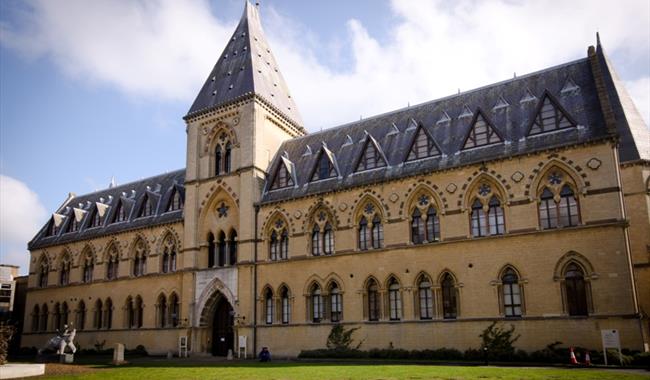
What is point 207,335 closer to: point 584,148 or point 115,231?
point 115,231

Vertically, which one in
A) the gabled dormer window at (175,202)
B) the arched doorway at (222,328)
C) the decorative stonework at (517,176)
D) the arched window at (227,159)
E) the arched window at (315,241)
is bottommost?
the arched doorway at (222,328)

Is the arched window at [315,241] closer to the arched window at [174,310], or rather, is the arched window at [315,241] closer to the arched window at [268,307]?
the arched window at [268,307]

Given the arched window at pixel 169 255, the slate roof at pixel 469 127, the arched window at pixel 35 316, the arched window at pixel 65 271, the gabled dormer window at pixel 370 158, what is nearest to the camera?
the slate roof at pixel 469 127

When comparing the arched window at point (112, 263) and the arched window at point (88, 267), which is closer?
the arched window at point (112, 263)

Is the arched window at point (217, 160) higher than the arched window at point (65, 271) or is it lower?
higher

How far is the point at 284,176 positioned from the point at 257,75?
28.8ft

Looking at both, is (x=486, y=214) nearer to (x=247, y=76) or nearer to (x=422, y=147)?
(x=422, y=147)

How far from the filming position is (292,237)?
37.0 meters

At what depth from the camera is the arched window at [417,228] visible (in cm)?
3203

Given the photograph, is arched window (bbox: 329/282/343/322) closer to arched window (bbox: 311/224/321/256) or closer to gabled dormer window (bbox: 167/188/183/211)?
arched window (bbox: 311/224/321/256)

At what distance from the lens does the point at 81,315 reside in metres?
49.5

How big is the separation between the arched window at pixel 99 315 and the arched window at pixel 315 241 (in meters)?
22.0

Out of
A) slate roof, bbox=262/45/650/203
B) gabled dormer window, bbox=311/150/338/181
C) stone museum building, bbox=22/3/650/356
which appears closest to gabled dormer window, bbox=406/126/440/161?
stone museum building, bbox=22/3/650/356

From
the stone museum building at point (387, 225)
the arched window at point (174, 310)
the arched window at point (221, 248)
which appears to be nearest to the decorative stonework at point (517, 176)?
the stone museum building at point (387, 225)
